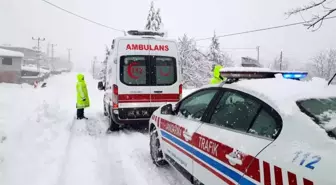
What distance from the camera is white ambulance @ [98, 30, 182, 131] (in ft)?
23.5

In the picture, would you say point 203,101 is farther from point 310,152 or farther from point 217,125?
point 310,152

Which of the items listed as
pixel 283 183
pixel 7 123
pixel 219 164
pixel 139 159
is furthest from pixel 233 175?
pixel 7 123

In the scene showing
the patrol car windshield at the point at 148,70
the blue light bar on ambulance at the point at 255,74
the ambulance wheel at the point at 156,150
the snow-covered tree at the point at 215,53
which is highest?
the snow-covered tree at the point at 215,53

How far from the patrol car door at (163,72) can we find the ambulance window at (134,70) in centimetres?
22

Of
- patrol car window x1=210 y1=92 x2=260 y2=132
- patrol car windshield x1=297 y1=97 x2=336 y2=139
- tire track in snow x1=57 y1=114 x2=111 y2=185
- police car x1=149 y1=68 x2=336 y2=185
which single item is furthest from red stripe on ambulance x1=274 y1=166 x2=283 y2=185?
tire track in snow x1=57 y1=114 x2=111 y2=185

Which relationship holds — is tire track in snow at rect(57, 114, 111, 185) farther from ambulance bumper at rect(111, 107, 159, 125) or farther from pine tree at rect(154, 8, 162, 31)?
pine tree at rect(154, 8, 162, 31)

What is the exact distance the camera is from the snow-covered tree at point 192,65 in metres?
45.5

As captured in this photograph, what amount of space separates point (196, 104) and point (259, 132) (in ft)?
4.78

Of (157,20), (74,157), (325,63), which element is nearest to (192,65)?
(157,20)

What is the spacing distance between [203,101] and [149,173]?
175cm

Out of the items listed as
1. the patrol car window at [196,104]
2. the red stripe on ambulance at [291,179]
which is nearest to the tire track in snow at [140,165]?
the patrol car window at [196,104]

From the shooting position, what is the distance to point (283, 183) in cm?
199

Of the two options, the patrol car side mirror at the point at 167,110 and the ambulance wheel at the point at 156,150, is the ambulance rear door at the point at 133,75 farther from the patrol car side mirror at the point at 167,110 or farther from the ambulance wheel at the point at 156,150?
the patrol car side mirror at the point at 167,110

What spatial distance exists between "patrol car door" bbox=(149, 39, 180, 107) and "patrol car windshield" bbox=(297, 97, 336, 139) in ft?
17.4
